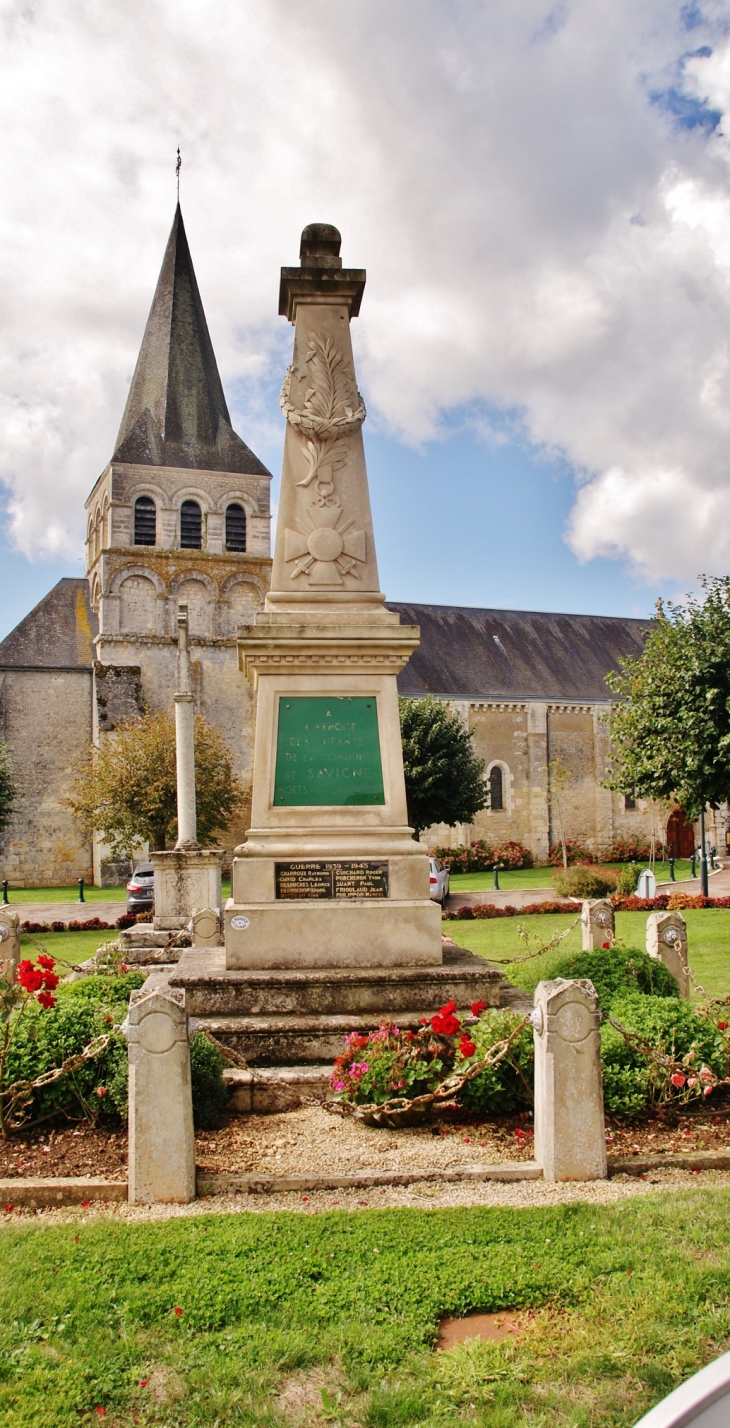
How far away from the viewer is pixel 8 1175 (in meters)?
4.64

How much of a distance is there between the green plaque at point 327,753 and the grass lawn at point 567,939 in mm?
2183

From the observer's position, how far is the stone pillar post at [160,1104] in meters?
4.32

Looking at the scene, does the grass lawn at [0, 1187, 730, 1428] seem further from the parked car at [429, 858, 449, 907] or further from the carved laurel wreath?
the parked car at [429, 858, 449, 907]

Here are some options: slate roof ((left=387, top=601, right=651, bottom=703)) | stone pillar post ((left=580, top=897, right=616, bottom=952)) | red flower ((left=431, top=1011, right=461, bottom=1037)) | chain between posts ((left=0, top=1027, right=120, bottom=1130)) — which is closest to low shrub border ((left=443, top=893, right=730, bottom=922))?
stone pillar post ((left=580, top=897, right=616, bottom=952))

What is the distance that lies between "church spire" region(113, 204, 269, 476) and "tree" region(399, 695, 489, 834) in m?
12.6

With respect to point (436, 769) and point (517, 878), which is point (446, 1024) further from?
point (517, 878)

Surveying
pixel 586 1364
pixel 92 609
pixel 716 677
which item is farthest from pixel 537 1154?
pixel 92 609

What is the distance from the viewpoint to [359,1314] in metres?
3.27

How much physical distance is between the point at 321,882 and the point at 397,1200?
2733 millimetres

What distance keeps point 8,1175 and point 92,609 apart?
3404 cm

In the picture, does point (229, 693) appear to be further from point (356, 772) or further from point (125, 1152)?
point (125, 1152)

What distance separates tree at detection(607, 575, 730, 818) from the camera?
57.6ft

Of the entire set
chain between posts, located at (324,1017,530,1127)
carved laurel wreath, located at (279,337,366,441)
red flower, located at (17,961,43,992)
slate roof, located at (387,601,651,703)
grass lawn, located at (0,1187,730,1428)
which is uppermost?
slate roof, located at (387,601,651,703)

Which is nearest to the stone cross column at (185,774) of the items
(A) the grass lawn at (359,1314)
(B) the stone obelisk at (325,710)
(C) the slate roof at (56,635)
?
(B) the stone obelisk at (325,710)
